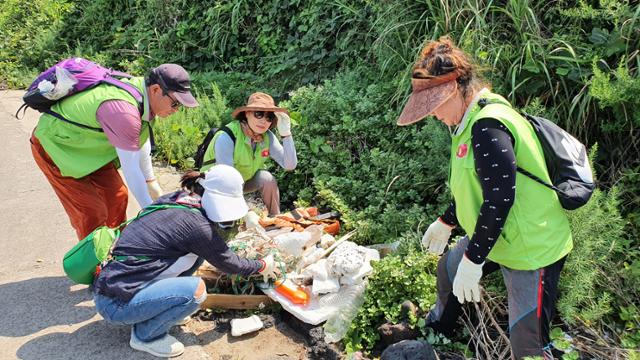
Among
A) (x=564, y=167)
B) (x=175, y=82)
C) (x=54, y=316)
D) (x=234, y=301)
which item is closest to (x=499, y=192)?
(x=564, y=167)

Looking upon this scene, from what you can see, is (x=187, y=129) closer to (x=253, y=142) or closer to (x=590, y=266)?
(x=253, y=142)

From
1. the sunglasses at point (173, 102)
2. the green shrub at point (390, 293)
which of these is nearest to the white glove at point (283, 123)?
the sunglasses at point (173, 102)

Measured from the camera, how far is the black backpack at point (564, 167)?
2.46 m

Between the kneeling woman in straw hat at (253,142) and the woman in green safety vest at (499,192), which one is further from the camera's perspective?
the kneeling woman in straw hat at (253,142)

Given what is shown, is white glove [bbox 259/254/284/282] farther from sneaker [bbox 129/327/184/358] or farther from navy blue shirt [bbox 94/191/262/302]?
sneaker [bbox 129/327/184/358]

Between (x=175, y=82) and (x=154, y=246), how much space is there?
1.10 metres

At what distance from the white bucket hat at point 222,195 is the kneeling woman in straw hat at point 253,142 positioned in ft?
3.22

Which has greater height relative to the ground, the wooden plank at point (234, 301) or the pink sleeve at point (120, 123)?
the pink sleeve at point (120, 123)

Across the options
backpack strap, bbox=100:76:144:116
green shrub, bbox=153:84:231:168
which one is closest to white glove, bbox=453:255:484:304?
backpack strap, bbox=100:76:144:116

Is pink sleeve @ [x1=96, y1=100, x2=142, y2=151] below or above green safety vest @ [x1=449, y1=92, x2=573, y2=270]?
above

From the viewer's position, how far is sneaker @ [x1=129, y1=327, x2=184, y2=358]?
3.29m

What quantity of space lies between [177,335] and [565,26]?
387cm

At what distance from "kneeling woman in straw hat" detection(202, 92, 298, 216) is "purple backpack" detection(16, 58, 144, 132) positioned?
28.6 inches

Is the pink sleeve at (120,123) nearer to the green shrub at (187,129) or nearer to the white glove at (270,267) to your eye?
the white glove at (270,267)
